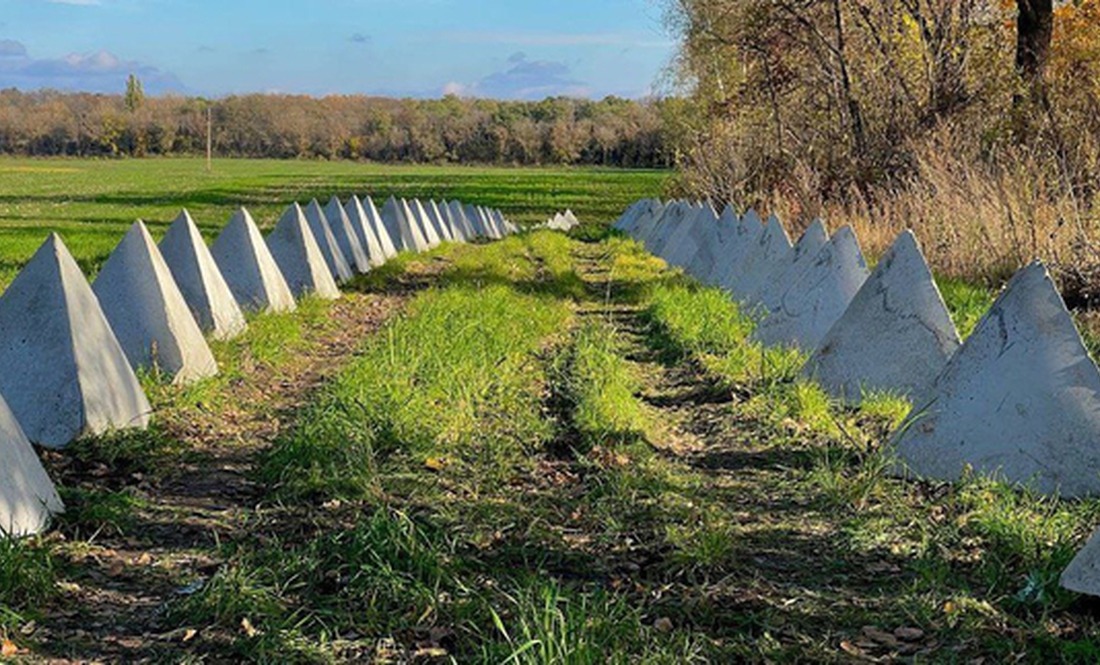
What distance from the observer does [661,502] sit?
523cm

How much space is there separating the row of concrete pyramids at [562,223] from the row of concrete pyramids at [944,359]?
1859 cm

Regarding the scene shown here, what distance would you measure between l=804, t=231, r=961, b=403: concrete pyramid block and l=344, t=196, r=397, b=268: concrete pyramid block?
392 inches

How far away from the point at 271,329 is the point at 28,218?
56.8ft

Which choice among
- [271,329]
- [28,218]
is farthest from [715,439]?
[28,218]

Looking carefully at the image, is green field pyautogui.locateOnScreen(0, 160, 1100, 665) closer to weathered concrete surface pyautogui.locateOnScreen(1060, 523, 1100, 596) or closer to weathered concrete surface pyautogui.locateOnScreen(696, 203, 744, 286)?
weathered concrete surface pyautogui.locateOnScreen(1060, 523, 1100, 596)

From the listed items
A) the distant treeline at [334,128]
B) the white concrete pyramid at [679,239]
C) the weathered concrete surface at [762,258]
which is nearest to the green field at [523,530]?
the weathered concrete surface at [762,258]

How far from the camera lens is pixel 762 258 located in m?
11.3

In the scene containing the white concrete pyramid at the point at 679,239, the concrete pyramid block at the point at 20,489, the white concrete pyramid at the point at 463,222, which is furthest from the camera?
the white concrete pyramid at the point at 463,222

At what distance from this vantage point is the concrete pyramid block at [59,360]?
19.6 ft

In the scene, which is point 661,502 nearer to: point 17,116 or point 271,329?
point 271,329

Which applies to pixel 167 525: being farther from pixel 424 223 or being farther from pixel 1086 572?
pixel 424 223

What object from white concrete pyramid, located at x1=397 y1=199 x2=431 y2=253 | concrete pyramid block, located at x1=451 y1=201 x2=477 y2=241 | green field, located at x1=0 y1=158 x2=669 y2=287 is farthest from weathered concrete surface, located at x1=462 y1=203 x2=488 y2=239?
white concrete pyramid, located at x1=397 y1=199 x2=431 y2=253

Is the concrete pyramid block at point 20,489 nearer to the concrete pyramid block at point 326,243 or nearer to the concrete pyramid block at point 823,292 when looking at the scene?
the concrete pyramid block at point 823,292

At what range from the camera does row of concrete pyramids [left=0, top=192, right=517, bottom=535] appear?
4.88m
